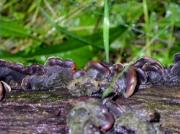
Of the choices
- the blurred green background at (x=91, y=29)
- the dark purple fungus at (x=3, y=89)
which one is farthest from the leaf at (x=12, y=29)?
the dark purple fungus at (x=3, y=89)

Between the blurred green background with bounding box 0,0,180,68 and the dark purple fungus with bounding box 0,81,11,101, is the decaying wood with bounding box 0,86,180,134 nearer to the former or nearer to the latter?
the dark purple fungus with bounding box 0,81,11,101

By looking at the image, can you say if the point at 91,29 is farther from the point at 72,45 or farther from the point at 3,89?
the point at 3,89

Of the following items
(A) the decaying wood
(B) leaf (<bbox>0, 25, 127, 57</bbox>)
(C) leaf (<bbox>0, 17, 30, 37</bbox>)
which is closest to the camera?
(A) the decaying wood

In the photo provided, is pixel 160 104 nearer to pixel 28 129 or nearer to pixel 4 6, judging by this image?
pixel 28 129

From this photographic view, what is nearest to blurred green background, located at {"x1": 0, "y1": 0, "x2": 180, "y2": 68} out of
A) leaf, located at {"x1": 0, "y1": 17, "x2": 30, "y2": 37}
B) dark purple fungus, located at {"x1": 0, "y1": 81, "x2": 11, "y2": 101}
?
leaf, located at {"x1": 0, "y1": 17, "x2": 30, "y2": 37}

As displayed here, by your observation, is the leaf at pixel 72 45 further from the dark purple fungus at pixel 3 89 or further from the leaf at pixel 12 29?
the dark purple fungus at pixel 3 89

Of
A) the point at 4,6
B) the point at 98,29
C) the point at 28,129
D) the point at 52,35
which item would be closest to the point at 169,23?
the point at 98,29

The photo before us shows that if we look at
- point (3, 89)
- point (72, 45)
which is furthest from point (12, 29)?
point (3, 89)
